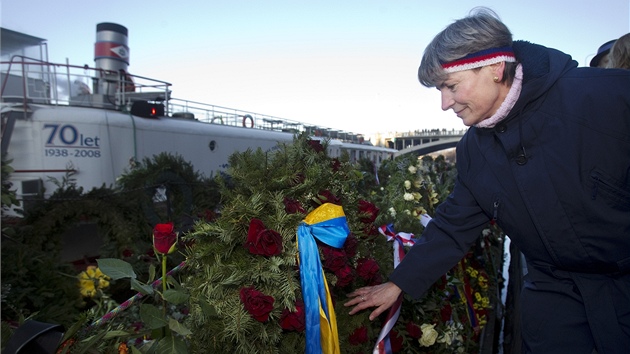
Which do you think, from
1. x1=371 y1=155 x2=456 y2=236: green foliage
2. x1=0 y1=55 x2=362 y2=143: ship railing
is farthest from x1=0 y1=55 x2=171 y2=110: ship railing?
x1=371 y1=155 x2=456 y2=236: green foliage

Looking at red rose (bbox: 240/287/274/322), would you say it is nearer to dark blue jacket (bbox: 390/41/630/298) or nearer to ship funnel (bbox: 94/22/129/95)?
dark blue jacket (bbox: 390/41/630/298)

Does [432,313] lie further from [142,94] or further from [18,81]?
[18,81]

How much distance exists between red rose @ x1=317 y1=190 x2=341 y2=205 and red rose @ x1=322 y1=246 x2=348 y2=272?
0.77 ft

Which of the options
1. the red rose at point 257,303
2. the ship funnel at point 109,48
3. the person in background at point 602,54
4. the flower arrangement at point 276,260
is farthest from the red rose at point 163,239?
the ship funnel at point 109,48

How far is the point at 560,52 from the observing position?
1.90 m

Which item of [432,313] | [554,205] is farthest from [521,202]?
[432,313]

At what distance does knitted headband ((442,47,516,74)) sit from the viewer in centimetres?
176

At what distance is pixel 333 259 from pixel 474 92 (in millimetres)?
876

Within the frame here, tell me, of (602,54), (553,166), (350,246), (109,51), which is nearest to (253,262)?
(350,246)

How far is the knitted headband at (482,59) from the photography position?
1760 millimetres

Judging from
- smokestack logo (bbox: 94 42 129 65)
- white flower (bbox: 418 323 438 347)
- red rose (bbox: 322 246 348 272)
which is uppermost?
smokestack logo (bbox: 94 42 129 65)

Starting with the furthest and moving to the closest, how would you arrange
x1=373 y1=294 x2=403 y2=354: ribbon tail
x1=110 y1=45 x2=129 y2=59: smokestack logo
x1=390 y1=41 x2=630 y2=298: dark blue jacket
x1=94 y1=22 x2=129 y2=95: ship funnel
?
x1=110 y1=45 x2=129 y2=59: smokestack logo < x1=94 y1=22 x2=129 y2=95: ship funnel < x1=373 y1=294 x2=403 y2=354: ribbon tail < x1=390 y1=41 x2=630 y2=298: dark blue jacket

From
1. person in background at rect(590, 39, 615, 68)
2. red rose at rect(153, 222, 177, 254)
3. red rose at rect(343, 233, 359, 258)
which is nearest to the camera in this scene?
red rose at rect(153, 222, 177, 254)

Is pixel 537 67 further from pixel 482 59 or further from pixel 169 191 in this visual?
pixel 169 191
